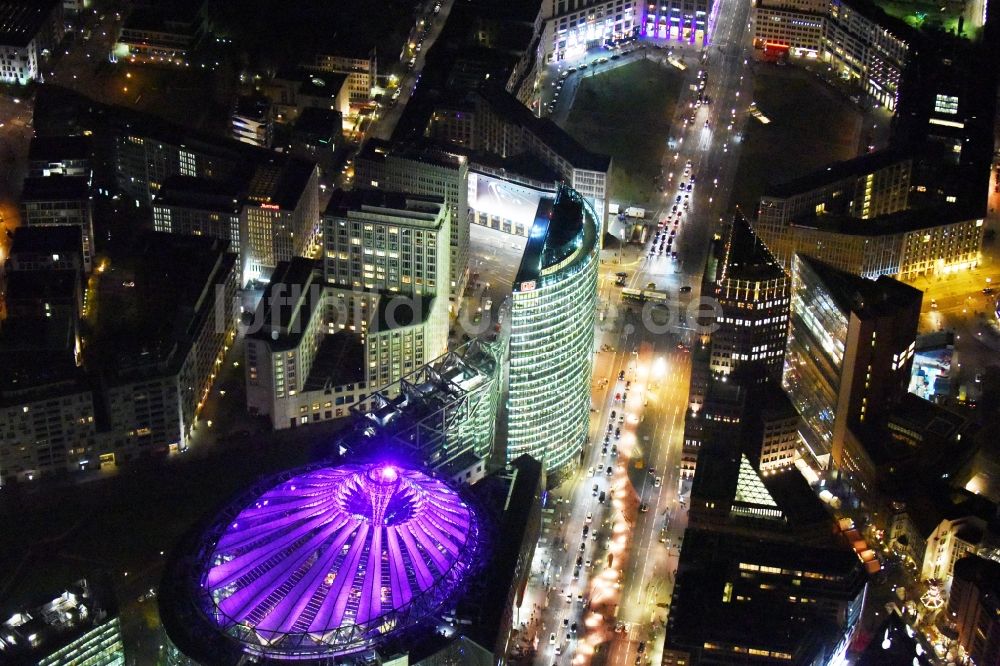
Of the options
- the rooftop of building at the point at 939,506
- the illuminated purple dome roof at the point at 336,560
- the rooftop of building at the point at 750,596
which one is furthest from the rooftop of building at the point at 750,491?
the illuminated purple dome roof at the point at 336,560

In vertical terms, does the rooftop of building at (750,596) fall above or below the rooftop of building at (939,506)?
below

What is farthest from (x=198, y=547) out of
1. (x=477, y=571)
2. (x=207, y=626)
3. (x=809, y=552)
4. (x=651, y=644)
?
(x=809, y=552)

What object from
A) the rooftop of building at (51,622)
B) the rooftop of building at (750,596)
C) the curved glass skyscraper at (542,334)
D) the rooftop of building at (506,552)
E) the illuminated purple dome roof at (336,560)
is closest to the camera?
the rooftop of building at (51,622)

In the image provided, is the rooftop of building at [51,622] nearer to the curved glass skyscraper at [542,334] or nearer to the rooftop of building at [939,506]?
the curved glass skyscraper at [542,334]

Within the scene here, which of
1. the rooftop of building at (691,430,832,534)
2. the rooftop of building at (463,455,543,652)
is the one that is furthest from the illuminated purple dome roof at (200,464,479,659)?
the rooftop of building at (691,430,832,534)

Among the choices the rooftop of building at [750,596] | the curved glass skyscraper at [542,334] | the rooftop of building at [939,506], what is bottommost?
the rooftop of building at [750,596]

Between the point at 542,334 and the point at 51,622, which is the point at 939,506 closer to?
the point at 542,334

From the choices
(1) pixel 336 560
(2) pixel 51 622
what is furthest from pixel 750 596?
(2) pixel 51 622

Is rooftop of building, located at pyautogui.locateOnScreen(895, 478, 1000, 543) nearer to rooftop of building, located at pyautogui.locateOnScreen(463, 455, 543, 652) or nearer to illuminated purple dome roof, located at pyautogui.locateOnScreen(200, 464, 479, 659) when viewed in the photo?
rooftop of building, located at pyautogui.locateOnScreen(463, 455, 543, 652)

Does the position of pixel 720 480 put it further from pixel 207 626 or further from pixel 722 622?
pixel 207 626
